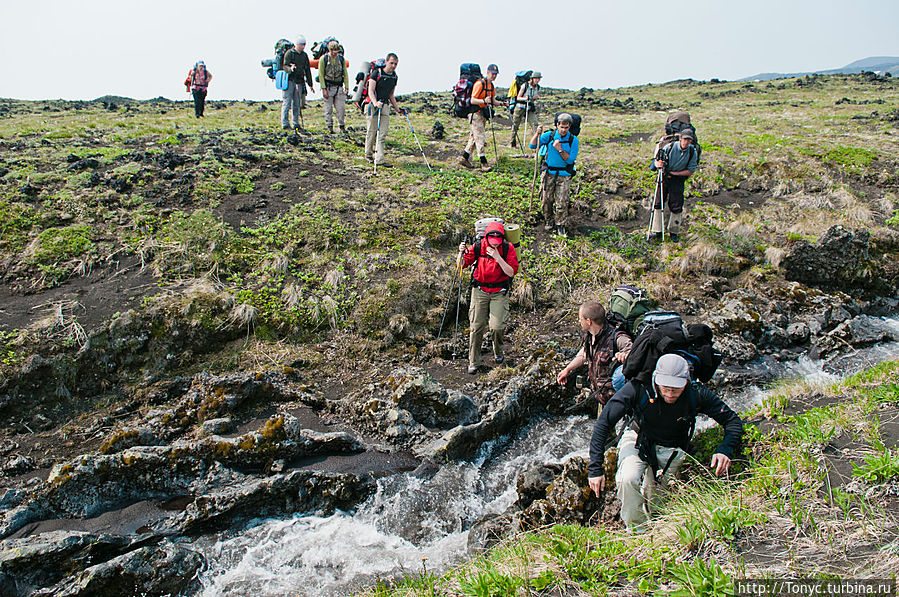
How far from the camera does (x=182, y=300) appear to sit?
10.3 meters

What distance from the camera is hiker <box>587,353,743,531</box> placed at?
5270mm

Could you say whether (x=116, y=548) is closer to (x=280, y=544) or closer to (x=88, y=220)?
(x=280, y=544)

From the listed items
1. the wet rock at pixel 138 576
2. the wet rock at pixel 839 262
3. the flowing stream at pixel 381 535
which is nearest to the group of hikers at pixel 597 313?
the flowing stream at pixel 381 535

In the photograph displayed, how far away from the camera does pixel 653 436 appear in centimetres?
546

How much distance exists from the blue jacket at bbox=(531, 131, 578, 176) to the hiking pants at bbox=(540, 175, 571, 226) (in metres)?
0.25

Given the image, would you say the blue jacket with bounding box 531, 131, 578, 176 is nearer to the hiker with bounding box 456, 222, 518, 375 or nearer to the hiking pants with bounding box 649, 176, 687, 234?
the hiking pants with bounding box 649, 176, 687, 234

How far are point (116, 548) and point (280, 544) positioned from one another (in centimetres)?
195

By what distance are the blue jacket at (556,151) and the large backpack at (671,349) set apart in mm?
7971

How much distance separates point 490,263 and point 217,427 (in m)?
5.24

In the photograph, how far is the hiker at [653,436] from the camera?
527cm

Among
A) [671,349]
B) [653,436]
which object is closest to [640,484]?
A: [653,436]

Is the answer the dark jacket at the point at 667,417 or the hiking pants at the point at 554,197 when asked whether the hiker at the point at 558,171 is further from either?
the dark jacket at the point at 667,417

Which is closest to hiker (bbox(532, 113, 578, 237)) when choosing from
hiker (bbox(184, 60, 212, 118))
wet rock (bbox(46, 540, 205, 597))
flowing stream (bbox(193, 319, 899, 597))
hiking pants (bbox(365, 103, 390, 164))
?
hiking pants (bbox(365, 103, 390, 164))

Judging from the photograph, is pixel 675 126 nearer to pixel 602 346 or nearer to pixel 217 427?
pixel 602 346
